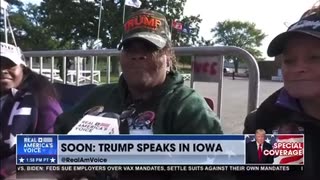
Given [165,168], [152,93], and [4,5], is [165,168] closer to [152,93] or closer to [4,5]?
[152,93]

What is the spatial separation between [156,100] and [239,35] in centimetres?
33

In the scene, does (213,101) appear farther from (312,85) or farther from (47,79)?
(47,79)

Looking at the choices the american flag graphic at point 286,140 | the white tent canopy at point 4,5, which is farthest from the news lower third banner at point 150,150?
the white tent canopy at point 4,5

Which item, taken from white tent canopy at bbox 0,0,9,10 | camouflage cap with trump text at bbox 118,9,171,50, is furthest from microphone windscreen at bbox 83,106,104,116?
white tent canopy at bbox 0,0,9,10

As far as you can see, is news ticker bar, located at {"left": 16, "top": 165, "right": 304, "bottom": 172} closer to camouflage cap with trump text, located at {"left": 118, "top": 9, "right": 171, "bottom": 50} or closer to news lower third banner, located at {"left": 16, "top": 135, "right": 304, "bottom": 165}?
news lower third banner, located at {"left": 16, "top": 135, "right": 304, "bottom": 165}

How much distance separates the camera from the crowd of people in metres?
1.18

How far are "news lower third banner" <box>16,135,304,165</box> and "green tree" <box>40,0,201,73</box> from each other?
0.29 meters

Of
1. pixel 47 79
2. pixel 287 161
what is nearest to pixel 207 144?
pixel 287 161

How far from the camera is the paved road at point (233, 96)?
1329 millimetres

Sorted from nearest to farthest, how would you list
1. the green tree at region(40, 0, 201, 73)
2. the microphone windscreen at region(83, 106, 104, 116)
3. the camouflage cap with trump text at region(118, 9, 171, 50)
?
the green tree at region(40, 0, 201, 73), the camouflage cap with trump text at region(118, 9, 171, 50), the microphone windscreen at region(83, 106, 104, 116)

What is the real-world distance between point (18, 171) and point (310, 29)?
Result: 3.09 feet

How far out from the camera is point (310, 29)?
113cm

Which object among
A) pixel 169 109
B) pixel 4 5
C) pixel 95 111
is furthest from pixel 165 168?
pixel 4 5

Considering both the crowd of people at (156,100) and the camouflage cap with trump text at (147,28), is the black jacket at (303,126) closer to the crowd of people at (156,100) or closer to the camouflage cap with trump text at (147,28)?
the crowd of people at (156,100)
